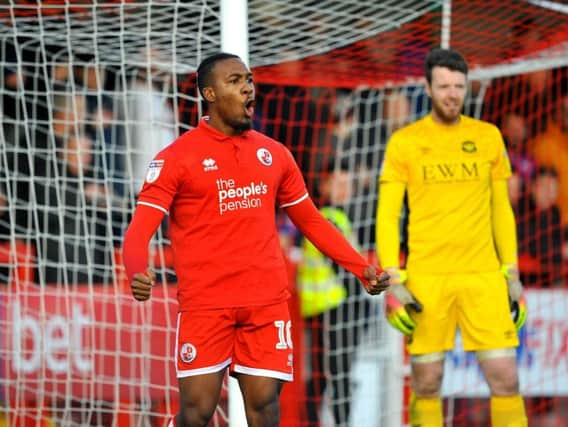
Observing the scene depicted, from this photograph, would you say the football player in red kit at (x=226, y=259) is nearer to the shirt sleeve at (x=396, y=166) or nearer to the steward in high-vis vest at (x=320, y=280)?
the shirt sleeve at (x=396, y=166)

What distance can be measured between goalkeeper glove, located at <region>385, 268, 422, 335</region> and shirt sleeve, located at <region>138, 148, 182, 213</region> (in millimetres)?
1469

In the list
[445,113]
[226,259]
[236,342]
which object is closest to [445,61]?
[445,113]

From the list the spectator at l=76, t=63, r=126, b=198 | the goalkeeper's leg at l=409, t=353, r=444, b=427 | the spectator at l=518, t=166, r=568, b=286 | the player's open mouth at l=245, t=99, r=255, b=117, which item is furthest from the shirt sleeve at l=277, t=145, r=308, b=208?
the spectator at l=518, t=166, r=568, b=286

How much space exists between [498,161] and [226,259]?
5.82ft

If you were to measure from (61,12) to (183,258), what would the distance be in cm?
259

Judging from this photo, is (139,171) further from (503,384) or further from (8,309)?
(503,384)

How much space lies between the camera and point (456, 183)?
595cm

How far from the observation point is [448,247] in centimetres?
595

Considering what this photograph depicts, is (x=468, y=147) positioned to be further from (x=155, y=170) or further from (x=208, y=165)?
(x=155, y=170)

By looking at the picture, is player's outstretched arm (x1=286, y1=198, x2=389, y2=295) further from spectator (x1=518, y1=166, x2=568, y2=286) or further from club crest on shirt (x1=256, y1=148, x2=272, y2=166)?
spectator (x1=518, y1=166, x2=568, y2=286)

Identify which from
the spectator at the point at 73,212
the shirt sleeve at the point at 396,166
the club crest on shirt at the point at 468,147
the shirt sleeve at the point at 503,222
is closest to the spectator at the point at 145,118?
the spectator at the point at 73,212

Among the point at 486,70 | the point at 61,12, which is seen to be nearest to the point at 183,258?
the point at 61,12

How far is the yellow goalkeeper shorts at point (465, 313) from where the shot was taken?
19.3 ft

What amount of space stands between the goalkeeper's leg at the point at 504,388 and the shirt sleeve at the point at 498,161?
2.84 ft
